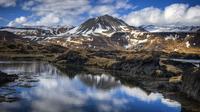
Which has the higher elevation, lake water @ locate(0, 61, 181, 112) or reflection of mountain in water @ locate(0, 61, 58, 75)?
reflection of mountain in water @ locate(0, 61, 58, 75)

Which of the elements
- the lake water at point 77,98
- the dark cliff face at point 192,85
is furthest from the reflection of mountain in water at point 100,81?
the dark cliff face at point 192,85

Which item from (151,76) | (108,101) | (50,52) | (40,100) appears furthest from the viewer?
(50,52)

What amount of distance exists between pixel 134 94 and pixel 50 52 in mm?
A: 120643

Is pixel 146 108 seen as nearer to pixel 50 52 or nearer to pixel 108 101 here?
pixel 108 101

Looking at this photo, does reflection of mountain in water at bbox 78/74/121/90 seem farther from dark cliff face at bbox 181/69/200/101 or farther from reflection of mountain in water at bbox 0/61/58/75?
dark cliff face at bbox 181/69/200/101

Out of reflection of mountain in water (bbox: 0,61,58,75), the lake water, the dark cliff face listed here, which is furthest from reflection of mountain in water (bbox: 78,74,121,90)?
the dark cliff face

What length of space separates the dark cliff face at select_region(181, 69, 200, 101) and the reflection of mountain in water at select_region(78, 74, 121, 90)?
1907 centimetres

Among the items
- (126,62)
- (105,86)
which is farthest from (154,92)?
(126,62)

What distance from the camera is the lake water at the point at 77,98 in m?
54.2

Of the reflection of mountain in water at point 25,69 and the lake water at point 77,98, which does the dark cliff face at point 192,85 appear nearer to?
the lake water at point 77,98

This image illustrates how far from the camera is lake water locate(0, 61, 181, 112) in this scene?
54.2m

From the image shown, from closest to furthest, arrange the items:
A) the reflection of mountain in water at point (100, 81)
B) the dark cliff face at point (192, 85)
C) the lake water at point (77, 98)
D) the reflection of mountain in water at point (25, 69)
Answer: the lake water at point (77, 98) → the dark cliff face at point (192, 85) → the reflection of mountain in water at point (100, 81) → the reflection of mountain in water at point (25, 69)

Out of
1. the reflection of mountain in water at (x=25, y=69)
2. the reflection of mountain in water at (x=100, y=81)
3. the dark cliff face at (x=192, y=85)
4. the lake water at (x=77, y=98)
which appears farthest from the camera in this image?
the reflection of mountain in water at (x=25, y=69)

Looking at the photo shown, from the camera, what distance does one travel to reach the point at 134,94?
242 ft
